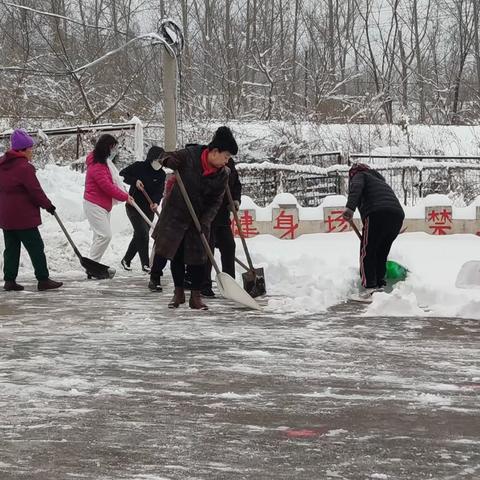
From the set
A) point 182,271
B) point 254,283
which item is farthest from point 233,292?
point 254,283

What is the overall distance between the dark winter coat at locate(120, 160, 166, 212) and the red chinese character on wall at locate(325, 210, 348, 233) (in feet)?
14.1

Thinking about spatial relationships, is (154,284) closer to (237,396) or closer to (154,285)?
(154,285)

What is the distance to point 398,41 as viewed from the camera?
3459cm

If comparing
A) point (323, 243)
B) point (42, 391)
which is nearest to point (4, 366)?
point (42, 391)

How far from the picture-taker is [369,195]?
782 cm

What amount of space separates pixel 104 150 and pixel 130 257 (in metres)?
1.52

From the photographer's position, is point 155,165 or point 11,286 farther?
point 155,165

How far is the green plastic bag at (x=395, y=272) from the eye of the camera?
8.13 metres

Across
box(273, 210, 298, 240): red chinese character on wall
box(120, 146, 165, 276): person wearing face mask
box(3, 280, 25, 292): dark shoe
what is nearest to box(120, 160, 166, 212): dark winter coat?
box(120, 146, 165, 276): person wearing face mask

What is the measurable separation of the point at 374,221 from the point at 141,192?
331cm

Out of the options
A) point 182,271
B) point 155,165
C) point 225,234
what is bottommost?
point 182,271

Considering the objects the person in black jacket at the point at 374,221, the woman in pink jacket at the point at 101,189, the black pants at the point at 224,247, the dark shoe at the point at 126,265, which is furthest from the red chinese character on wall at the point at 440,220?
the black pants at the point at 224,247

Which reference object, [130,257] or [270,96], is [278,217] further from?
[270,96]

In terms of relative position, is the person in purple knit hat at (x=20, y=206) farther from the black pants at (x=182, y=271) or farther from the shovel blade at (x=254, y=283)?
the shovel blade at (x=254, y=283)
